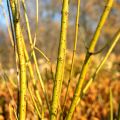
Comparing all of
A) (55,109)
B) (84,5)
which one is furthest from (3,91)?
(84,5)

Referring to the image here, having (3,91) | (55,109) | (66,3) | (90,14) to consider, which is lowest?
(55,109)

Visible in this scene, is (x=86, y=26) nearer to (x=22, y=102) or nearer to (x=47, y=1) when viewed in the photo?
(x=47, y=1)

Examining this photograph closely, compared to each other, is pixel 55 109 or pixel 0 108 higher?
pixel 0 108

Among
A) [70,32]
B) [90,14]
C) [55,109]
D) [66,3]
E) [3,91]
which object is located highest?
[90,14]

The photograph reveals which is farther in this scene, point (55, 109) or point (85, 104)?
point (85, 104)

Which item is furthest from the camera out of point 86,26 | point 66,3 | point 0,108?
point 86,26

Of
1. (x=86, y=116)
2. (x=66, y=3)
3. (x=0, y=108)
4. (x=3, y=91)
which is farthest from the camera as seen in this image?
(x=3, y=91)

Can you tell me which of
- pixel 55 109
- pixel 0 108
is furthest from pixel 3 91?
pixel 55 109

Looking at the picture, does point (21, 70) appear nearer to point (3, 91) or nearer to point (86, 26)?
point (3, 91)

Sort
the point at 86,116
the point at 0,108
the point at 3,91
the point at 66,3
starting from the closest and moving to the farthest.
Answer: the point at 66,3 < the point at 86,116 < the point at 0,108 < the point at 3,91
